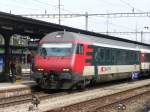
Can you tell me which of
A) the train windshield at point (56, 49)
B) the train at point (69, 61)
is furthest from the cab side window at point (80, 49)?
the train windshield at point (56, 49)

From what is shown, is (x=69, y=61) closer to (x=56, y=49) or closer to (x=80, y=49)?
(x=80, y=49)

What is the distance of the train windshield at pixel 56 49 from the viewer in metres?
20.8

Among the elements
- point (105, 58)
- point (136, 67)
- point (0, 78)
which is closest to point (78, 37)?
point (105, 58)

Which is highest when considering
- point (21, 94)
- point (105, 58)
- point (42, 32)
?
point (42, 32)

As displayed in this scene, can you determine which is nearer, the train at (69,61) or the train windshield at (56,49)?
the train at (69,61)

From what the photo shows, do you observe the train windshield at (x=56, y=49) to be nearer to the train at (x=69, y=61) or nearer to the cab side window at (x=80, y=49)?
the train at (x=69, y=61)

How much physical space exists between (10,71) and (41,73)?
7.50 metres

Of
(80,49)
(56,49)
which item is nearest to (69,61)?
(80,49)

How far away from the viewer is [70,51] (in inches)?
810

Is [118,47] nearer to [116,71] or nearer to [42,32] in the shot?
[116,71]

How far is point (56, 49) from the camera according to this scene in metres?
21.1

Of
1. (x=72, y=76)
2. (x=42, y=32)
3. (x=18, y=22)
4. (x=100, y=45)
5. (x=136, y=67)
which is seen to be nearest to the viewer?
(x=72, y=76)

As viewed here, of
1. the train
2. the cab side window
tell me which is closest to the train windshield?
the train

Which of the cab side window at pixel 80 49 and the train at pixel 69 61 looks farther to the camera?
the cab side window at pixel 80 49
